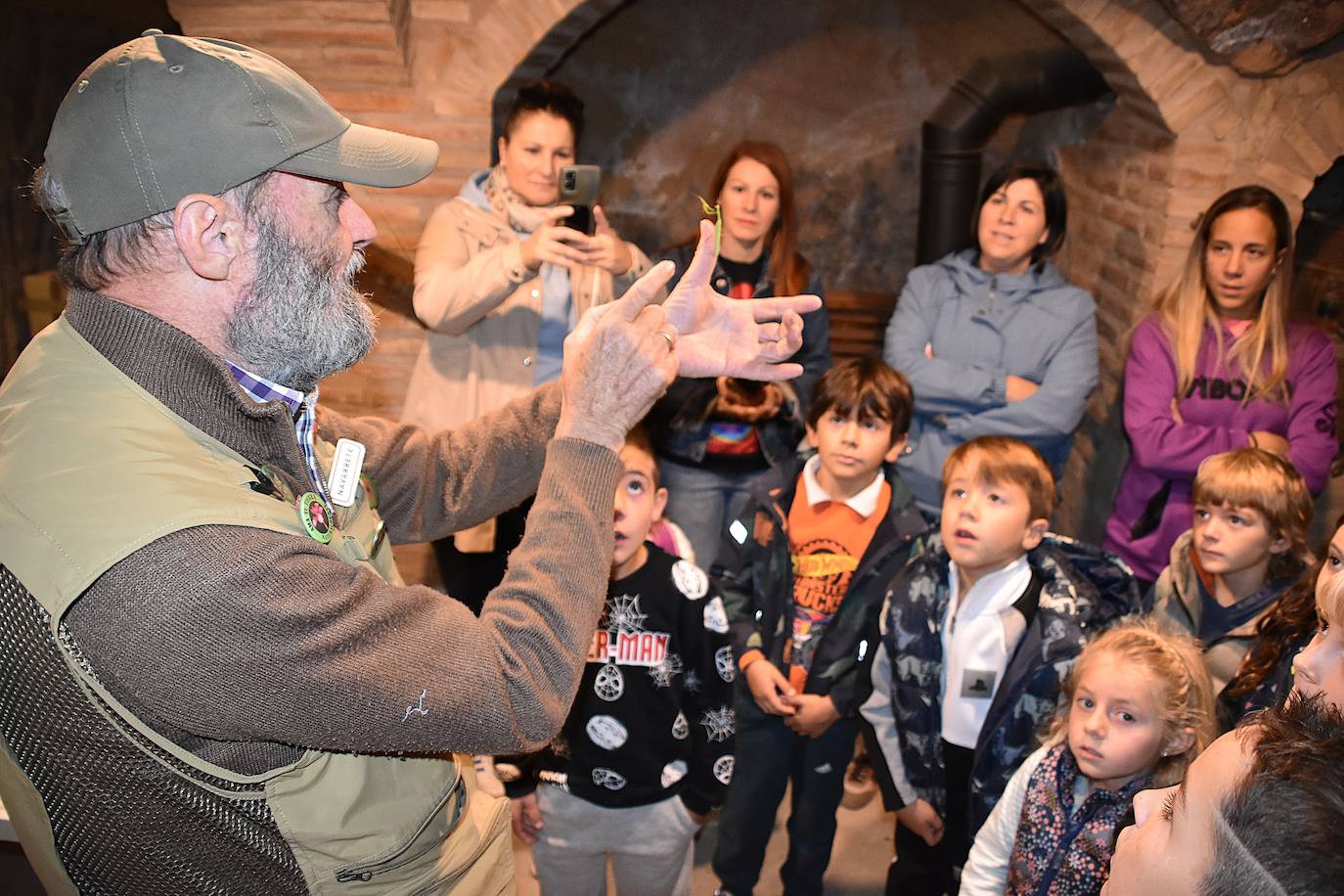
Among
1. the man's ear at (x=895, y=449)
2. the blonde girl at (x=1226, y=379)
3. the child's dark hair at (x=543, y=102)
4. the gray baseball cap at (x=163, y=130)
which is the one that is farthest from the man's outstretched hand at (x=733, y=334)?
the blonde girl at (x=1226, y=379)

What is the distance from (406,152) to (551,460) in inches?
18.6

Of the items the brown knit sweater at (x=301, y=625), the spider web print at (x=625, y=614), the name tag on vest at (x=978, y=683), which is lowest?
the name tag on vest at (x=978, y=683)

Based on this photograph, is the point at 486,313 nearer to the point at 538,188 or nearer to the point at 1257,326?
the point at 538,188

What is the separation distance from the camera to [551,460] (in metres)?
1.41

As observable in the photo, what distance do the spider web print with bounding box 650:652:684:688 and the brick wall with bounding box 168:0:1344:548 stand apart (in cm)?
216

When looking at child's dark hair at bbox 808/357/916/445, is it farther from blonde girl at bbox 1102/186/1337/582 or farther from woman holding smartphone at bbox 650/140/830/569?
blonde girl at bbox 1102/186/1337/582

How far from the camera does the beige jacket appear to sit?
313 cm

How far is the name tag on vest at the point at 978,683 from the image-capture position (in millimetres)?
2398

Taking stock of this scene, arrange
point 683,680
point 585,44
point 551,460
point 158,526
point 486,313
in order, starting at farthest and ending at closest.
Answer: point 585,44 → point 486,313 → point 683,680 → point 551,460 → point 158,526

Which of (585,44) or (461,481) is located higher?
(585,44)

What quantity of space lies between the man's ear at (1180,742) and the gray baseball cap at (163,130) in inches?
70.5

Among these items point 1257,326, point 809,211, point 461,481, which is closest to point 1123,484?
point 1257,326

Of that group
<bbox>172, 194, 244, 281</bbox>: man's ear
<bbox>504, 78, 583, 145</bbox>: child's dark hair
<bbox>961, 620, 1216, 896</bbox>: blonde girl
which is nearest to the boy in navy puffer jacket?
<bbox>961, 620, 1216, 896</bbox>: blonde girl

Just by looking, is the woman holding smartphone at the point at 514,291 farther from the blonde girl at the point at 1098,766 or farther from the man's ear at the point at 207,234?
the man's ear at the point at 207,234
